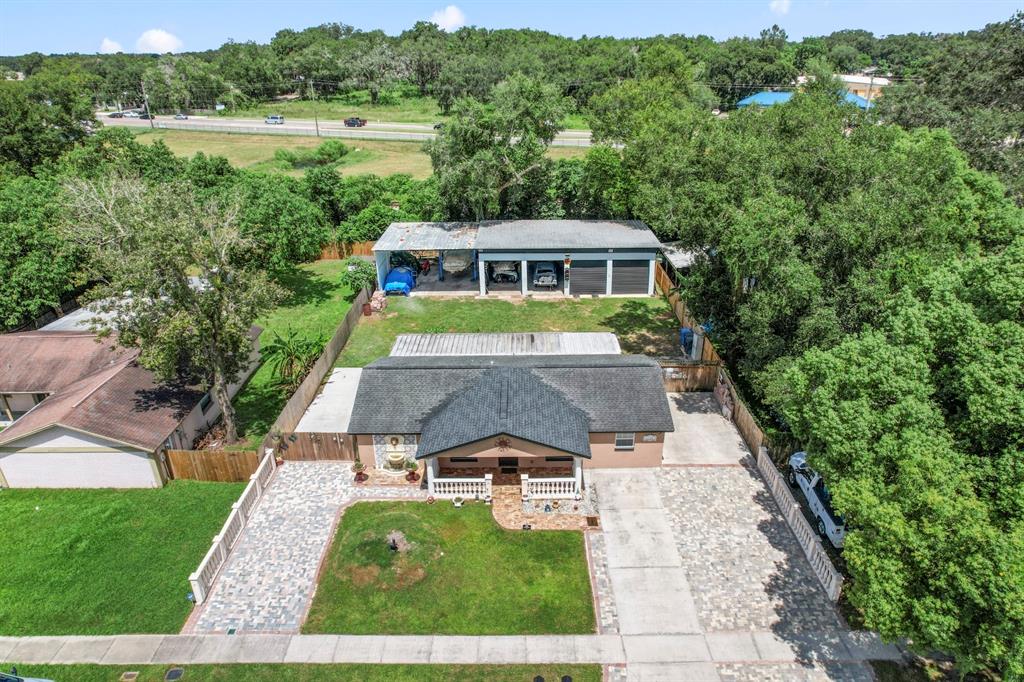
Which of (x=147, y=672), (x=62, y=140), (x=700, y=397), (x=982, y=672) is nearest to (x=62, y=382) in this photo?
(x=147, y=672)

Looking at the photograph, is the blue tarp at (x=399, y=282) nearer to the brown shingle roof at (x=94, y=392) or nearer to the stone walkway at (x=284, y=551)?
the brown shingle roof at (x=94, y=392)

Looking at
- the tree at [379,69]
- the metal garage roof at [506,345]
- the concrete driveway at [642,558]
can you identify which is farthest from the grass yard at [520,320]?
the tree at [379,69]

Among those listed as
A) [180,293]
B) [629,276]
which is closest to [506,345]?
[180,293]

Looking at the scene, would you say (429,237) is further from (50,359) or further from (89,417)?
(89,417)

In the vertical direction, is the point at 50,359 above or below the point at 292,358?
above

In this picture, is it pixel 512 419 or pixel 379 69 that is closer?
pixel 512 419

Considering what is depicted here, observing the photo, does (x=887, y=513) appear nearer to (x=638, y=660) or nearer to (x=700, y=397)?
(x=638, y=660)

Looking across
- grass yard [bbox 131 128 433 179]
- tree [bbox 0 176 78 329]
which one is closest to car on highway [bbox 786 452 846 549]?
tree [bbox 0 176 78 329]
